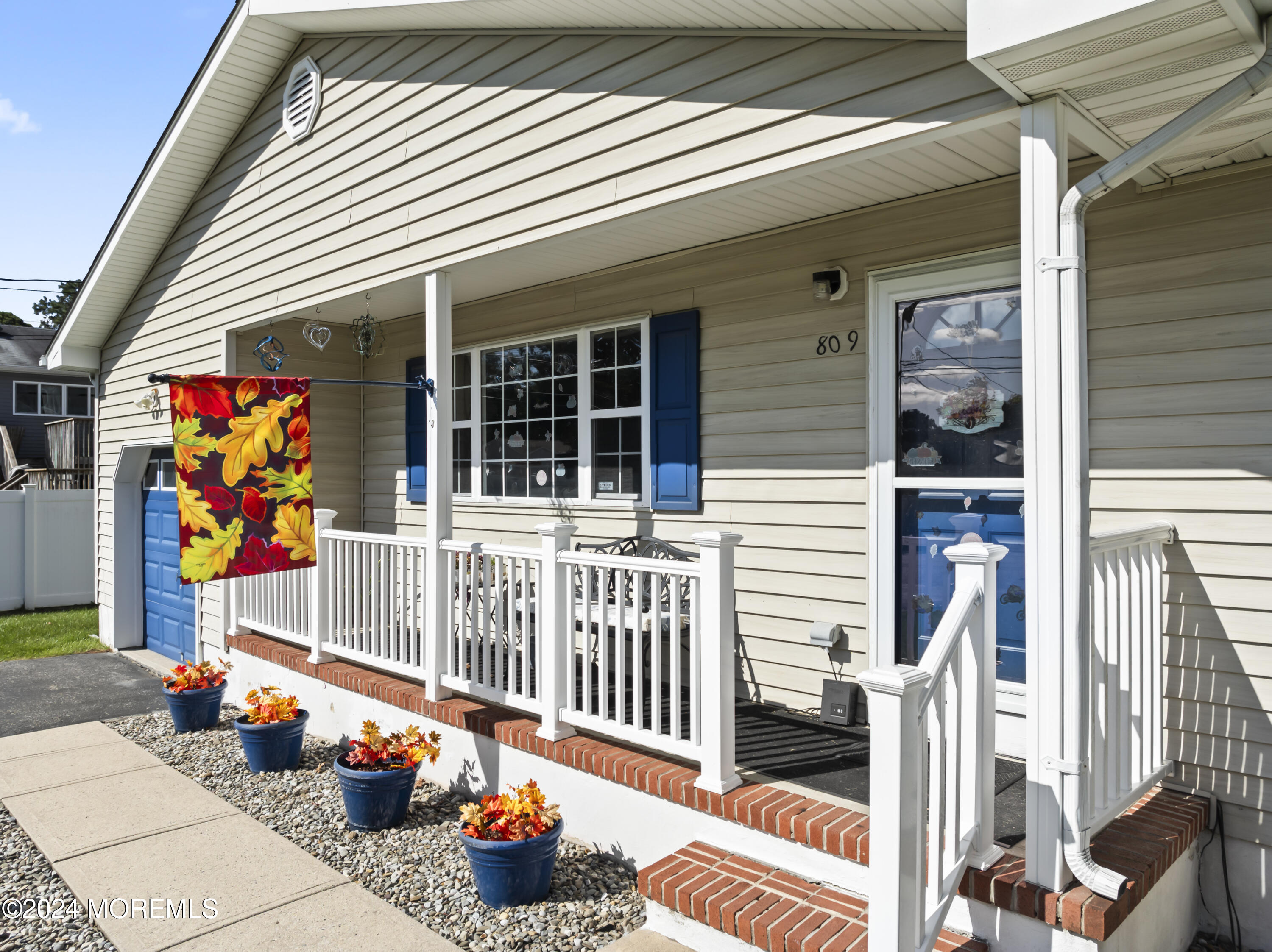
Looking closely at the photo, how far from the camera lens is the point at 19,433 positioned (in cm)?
1984

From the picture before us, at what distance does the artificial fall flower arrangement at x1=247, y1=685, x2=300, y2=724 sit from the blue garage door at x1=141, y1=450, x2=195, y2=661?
3601 millimetres

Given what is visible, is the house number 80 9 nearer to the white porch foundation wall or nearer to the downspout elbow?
the white porch foundation wall

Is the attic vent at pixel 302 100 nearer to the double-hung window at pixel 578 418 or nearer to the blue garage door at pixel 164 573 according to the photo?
the double-hung window at pixel 578 418

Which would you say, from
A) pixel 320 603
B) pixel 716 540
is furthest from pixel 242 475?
pixel 716 540

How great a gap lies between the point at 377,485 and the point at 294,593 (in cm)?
168

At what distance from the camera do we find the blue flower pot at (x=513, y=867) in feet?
10.9

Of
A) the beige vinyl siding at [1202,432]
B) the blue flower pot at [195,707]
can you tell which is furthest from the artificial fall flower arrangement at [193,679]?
the beige vinyl siding at [1202,432]

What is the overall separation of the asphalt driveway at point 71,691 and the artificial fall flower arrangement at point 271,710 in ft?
7.85

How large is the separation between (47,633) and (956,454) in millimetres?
11160

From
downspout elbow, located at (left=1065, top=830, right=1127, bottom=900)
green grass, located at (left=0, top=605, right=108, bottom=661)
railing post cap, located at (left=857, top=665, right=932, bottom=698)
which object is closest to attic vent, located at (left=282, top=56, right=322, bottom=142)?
railing post cap, located at (left=857, top=665, right=932, bottom=698)

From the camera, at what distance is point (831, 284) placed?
4.28 metres

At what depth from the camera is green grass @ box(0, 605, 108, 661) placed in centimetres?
929

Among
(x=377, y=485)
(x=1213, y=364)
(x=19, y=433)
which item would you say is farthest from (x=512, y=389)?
(x=19, y=433)

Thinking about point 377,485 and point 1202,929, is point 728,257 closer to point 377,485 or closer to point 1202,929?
point 1202,929
